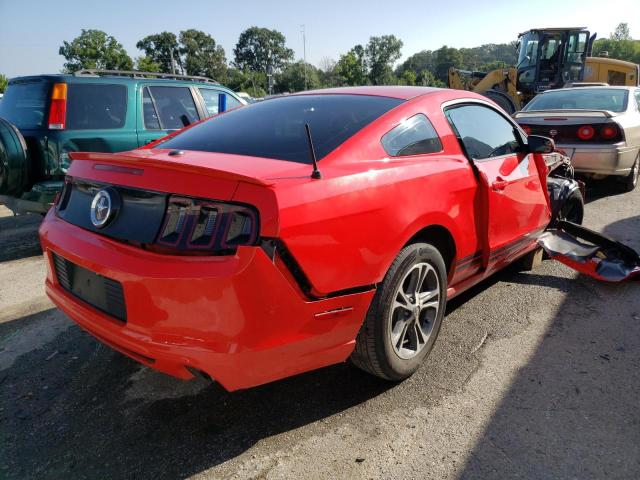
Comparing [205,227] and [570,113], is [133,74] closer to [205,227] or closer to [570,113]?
[205,227]

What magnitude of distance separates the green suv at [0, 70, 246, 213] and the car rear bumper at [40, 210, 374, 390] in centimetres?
253

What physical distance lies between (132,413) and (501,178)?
2587 mm

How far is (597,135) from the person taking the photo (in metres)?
6.33

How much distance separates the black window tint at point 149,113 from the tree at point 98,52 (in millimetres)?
57155

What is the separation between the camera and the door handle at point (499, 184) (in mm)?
2953

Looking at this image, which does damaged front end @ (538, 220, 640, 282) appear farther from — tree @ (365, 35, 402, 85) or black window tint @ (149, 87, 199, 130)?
tree @ (365, 35, 402, 85)

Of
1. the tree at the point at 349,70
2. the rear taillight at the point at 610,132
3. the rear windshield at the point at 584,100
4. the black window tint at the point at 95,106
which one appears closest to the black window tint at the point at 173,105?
the black window tint at the point at 95,106

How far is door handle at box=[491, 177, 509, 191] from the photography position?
2.95m

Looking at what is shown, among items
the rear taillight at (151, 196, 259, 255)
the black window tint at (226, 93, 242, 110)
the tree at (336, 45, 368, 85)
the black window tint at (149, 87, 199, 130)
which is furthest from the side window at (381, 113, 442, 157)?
the tree at (336, 45, 368, 85)

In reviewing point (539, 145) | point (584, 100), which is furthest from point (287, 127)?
point (584, 100)

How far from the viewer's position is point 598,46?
285 ft

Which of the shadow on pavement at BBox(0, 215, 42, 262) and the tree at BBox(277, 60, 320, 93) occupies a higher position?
the tree at BBox(277, 60, 320, 93)

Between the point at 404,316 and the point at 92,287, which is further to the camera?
the point at 404,316

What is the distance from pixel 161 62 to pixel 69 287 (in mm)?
94340
